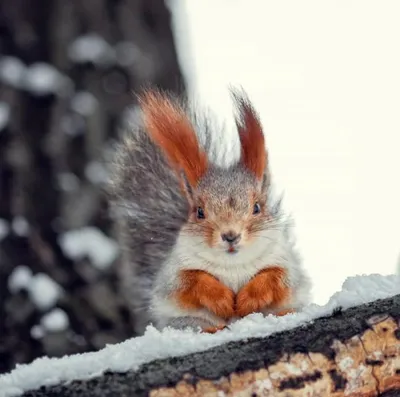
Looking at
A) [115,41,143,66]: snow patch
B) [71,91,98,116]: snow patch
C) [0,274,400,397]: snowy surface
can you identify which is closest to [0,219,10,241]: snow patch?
[71,91,98,116]: snow patch

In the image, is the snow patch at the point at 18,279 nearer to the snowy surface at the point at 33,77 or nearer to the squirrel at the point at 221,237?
the snowy surface at the point at 33,77

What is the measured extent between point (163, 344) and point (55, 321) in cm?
78

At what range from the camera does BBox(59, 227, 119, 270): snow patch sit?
1.54 metres

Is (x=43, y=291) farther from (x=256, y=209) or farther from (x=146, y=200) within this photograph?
(x=256, y=209)

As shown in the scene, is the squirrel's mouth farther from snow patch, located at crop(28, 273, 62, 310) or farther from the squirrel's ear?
snow patch, located at crop(28, 273, 62, 310)

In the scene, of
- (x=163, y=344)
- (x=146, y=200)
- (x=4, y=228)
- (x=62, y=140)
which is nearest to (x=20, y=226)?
(x=4, y=228)

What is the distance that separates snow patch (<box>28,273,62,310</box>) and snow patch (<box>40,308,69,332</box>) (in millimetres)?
13

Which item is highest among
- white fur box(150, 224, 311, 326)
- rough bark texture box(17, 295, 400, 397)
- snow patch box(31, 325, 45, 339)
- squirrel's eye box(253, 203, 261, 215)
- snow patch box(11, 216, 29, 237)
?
snow patch box(11, 216, 29, 237)

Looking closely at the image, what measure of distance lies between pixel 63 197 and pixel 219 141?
1.70 feet

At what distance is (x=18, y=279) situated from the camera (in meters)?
1.53

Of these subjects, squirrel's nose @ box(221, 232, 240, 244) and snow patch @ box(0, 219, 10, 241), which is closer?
squirrel's nose @ box(221, 232, 240, 244)

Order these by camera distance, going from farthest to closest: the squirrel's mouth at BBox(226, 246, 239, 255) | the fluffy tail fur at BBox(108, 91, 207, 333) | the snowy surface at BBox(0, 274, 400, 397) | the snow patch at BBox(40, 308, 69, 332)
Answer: the snow patch at BBox(40, 308, 69, 332) < the fluffy tail fur at BBox(108, 91, 207, 333) < the squirrel's mouth at BBox(226, 246, 239, 255) < the snowy surface at BBox(0, 274, 400, 397)

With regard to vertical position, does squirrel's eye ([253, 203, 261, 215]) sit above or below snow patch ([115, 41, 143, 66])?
below

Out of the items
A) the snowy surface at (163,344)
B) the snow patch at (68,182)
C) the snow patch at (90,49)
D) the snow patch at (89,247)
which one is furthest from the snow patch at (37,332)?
the snowy surface at (163,344)
